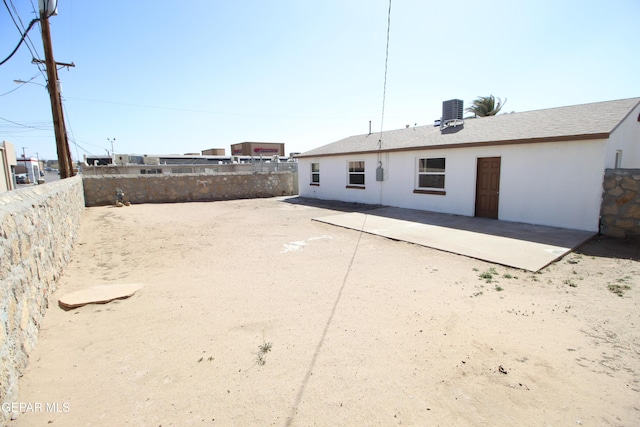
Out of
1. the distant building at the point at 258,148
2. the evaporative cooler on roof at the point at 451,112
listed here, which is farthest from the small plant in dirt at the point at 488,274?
the distant building at the point at 258,148

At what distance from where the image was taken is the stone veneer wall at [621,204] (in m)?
7.28

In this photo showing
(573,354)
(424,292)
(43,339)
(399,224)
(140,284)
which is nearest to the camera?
(573,354)

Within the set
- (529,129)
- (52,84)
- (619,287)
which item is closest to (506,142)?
(529,129)

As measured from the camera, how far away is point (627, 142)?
9.27m

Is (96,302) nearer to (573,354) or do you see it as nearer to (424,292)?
(424,292)

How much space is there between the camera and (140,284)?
5.13 meters

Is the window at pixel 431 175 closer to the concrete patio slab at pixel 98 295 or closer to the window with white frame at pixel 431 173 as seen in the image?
the window with white frame at pixel 431 173

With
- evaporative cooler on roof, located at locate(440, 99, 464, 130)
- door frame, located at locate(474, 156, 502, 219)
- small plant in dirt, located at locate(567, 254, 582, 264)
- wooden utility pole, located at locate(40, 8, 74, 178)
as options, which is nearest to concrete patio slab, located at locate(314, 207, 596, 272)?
small plant in dirt, located at locate(567, 254, 582, 264)

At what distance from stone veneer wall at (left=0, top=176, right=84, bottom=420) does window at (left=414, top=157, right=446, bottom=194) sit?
11.1 meters

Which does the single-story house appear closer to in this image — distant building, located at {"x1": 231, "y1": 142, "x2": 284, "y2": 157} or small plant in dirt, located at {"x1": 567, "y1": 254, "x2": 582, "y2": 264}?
small plant in dirt, located at {"x1": 567, "y1": 254, "x2": 582, "y2": 264}

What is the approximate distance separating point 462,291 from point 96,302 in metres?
5.42

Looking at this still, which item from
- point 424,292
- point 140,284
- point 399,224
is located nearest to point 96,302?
point 140,284

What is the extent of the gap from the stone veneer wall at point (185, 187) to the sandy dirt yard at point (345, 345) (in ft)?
36.9

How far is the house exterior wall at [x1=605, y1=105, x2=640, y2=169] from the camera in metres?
8.14
